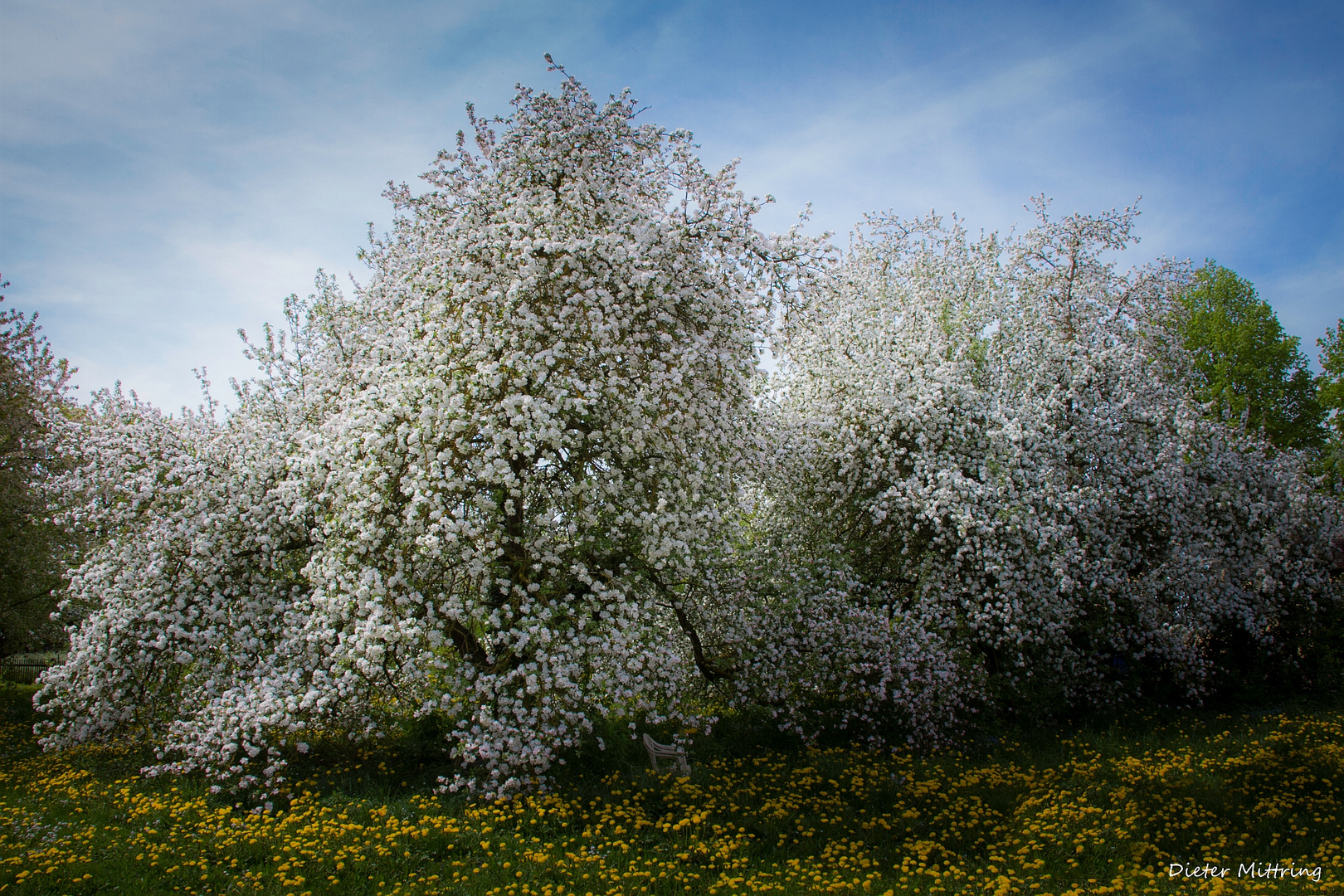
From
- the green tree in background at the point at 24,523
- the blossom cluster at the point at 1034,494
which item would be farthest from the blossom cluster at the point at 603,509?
the green tree in background at the point at 24,523

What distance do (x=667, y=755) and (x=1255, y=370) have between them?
108 ft

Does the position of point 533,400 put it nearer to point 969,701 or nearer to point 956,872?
point 956,872

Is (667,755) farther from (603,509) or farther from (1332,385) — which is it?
(1332,385)

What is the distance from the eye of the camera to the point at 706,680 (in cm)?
1378

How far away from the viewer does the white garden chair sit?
10.5 metres

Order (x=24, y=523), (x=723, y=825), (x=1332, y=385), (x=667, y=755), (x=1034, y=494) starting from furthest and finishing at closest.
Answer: (x=1332, y=385) → (x=24, y=523) → (x=1034, y=494) → (x=667, y=755) → (x=723, y=825)

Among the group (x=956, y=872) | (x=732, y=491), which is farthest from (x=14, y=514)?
(x=956, y=872)

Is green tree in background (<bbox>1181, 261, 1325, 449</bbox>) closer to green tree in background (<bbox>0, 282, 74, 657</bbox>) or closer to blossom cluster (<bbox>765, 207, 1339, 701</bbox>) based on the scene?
blossom cluster (<bbox>765, 207, 1339, 701</bbox>)

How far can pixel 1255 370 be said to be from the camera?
3044 cm

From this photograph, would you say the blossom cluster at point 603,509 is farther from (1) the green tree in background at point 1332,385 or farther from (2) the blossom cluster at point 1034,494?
(1) the green tree in background at point 1332,385

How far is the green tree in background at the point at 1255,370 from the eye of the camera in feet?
98.4

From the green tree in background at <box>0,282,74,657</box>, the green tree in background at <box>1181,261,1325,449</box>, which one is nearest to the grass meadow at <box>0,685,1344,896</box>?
the green tree in background at <box>0,282,74,657</box>

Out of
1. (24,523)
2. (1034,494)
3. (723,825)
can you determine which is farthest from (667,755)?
(24,523)

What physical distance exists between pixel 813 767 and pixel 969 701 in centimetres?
431
